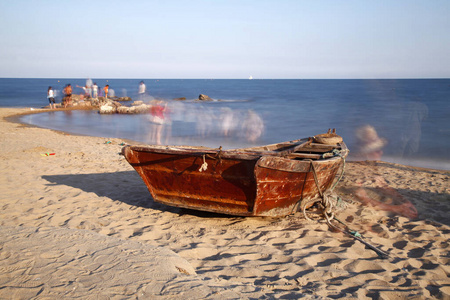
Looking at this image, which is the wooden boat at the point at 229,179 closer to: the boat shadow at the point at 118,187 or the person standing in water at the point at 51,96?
the boat shadow at the point at 118,187

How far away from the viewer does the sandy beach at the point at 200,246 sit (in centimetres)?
287

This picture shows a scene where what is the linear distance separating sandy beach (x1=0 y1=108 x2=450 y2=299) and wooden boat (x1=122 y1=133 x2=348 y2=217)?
1.09ft

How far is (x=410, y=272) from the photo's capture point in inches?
145

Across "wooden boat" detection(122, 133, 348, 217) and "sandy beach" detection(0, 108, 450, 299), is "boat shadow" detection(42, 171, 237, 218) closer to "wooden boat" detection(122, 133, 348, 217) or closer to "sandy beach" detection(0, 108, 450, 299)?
"sandy beach" detection(0, 108, 450, 299)

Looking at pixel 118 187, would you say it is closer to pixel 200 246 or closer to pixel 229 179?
pixel 229 179

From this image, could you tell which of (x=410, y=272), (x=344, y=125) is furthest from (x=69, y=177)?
(x=344, y=125)

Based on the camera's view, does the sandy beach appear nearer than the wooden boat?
Yes

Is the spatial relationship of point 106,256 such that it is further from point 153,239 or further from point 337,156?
point 337,156

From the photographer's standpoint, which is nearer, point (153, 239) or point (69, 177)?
point (153, 239)

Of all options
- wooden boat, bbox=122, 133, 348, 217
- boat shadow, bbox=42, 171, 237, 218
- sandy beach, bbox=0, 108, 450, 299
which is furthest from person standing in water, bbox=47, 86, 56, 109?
wooden boat, bbox=122, 133, 348, 217

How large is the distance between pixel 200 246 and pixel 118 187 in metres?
3.36

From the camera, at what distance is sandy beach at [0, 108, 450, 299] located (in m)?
2.87

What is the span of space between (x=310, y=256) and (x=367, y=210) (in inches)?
93.4

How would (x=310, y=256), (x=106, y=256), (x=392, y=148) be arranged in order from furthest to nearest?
(x=392, y=148) < (x=310, y=256) < (x=106, y=256)
